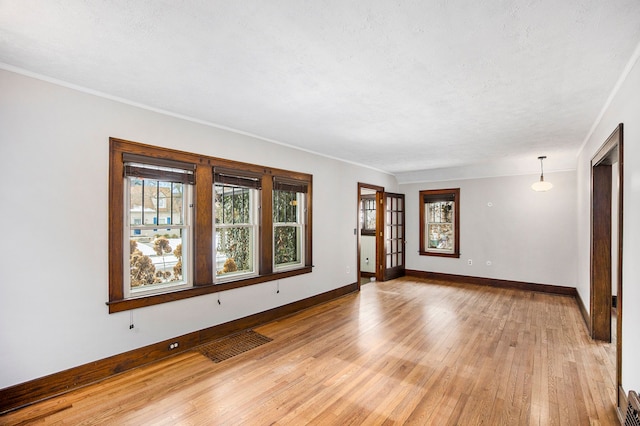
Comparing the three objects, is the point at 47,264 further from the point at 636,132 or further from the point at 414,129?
the point at 636,132

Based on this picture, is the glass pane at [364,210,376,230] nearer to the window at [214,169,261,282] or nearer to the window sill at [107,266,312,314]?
the window sill at [107,266,312,314]

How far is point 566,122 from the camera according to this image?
3.62 meters

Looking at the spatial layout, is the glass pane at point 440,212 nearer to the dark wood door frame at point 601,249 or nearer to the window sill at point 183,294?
the dark wood door frame at point 601,249

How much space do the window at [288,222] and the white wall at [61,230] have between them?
4.99 feet

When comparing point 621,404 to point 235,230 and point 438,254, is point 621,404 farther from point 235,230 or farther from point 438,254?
point 438,254

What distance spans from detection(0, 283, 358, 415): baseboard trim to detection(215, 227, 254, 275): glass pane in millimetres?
673

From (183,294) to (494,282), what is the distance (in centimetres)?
647

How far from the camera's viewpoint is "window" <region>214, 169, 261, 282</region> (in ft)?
12.8

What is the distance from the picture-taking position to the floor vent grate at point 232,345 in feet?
11.1

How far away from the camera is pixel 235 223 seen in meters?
4.12

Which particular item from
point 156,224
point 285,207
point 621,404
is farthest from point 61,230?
point 621,404

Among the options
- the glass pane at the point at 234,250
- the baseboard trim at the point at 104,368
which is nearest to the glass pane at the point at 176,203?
the glass pane at the point at 234,250

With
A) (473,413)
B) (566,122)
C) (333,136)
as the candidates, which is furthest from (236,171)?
(566,122)

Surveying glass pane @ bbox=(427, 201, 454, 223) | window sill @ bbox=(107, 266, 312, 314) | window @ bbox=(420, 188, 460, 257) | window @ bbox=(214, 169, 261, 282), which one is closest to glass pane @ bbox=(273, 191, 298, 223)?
window @ bbox=(214, 169, 261, 282)
